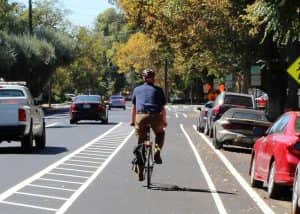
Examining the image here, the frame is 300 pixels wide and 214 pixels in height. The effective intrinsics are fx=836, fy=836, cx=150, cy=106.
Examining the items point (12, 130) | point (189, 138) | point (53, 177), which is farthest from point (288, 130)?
point (189, 138)

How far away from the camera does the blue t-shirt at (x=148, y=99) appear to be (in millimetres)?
14320

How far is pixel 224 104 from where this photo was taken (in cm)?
3072

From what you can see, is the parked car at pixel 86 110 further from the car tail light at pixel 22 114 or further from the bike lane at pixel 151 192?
the bike lane at pixel 151 192

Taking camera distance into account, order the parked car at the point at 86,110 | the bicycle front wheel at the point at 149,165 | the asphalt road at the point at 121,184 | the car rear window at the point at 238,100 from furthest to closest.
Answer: the parked car at the point at 86,110 < the car rear window at the point at 238,100 < the bicycle front wheel at the point at 149,165 < the asphalt road at the point at 121,184

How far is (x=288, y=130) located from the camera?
43.4 ft

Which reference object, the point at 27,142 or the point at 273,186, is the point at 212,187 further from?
the point at 27,142

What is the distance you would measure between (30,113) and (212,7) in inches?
589

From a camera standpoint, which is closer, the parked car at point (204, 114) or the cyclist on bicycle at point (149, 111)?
the cyclist on bicycle at point (149, 111)

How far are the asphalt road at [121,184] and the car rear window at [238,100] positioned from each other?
7059 millimetres

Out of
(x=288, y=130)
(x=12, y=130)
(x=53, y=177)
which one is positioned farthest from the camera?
(x=12, y=130)

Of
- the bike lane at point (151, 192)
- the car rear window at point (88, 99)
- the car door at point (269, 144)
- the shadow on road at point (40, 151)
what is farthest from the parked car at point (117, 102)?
the car door at point (269, 144)

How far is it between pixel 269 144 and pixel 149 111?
2.13 metres

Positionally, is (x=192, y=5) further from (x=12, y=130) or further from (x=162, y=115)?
(x=162, y=115)

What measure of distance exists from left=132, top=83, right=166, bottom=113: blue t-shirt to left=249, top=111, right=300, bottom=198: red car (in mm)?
1929
